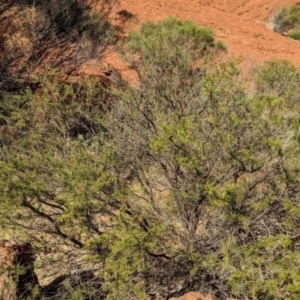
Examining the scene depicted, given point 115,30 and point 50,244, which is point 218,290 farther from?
point 115,30

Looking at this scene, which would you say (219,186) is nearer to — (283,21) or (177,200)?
(177,200)

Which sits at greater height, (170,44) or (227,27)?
(170,44)

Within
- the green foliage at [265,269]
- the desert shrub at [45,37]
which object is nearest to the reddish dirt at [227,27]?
the desert shrub at [45,37]

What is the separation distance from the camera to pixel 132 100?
25.7 ft

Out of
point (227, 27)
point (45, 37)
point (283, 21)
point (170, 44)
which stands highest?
point (170, 44)

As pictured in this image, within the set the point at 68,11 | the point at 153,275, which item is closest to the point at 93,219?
the point at 153,275

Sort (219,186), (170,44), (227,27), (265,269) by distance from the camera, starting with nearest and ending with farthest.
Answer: (265,269) < (219,186) < (170,44) < (227,27)

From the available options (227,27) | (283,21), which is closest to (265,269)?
(227,27)

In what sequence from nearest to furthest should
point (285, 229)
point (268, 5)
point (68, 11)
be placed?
point (285, 229) → point (68, 11) → point (268, 5)

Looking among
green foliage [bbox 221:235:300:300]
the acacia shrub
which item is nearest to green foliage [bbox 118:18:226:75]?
the acacia shrub

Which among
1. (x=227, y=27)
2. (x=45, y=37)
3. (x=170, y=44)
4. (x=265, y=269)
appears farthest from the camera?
(x=227, y=27)

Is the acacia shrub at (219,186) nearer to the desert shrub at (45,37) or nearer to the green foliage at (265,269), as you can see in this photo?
the green foliage at (265,269)

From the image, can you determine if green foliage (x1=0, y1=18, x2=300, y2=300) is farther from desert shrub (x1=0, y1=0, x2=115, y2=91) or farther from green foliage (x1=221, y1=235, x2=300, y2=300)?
desert shrub (x1=0, y1=0, x2=115, y2=91)

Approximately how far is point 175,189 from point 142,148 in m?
1.07
